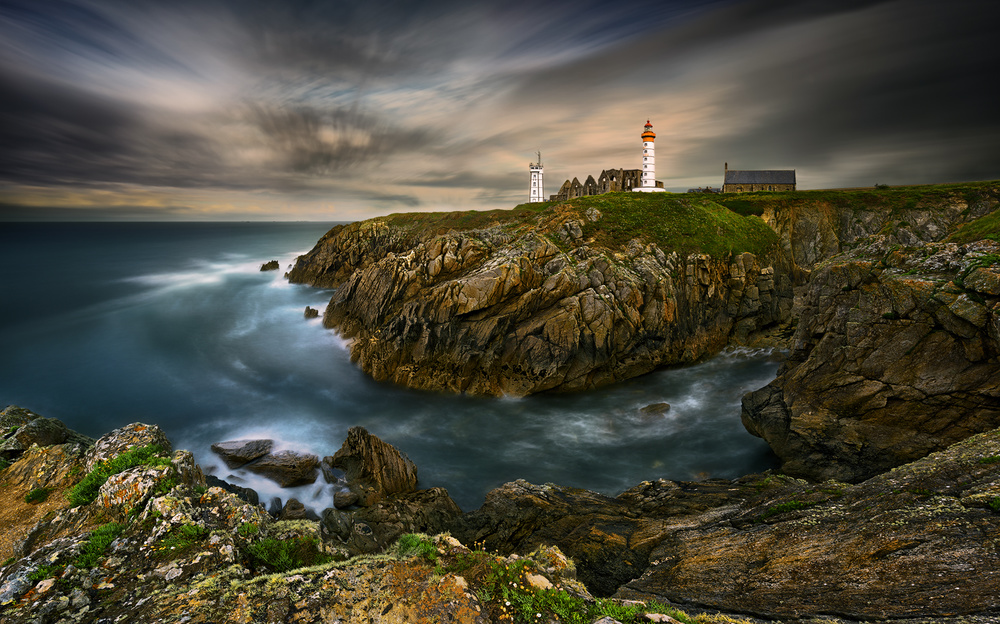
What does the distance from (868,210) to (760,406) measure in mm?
44897

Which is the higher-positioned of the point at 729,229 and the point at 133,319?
the point at 729,229

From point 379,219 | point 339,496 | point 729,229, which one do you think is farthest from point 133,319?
point 729,229

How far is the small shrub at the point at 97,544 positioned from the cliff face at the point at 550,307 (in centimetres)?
1916

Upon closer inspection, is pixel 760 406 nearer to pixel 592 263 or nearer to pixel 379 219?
pixel 592 263

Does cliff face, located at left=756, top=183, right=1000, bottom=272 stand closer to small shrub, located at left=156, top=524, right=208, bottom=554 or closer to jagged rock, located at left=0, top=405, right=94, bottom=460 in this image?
small shrub, located at left=156, top=524, right=208, bottom=554

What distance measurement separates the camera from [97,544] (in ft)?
22.5

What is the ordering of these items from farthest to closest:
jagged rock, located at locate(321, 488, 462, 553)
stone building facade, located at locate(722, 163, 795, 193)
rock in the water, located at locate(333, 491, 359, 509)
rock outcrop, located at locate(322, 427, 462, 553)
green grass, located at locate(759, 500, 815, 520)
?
stone building facade, located at locate(722, 163, 795, 193) → rock in the water, located at locate(333, 491, 359, 509) → rock outcrop, located at locate(322, 427, 462, 553) → jagged rock, located at locate(321, 488, 462, 553) → green grass, located at locate(759, 500, 815, 520)

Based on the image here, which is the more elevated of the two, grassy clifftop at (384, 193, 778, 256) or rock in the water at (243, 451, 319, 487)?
grassy clifftop at (384, 193, 778, 256)

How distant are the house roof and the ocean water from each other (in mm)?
44710

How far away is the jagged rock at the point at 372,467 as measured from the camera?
53.8 ft

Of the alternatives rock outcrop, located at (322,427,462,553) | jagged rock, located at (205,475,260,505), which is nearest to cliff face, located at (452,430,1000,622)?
rock outcrop, located at (322,427,462,553)

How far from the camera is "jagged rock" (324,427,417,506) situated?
53.8ft

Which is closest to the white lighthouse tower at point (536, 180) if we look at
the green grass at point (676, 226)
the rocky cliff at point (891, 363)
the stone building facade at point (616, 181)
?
the stone building facade at point (616, 181)

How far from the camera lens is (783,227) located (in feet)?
155
